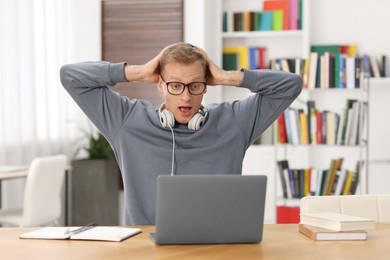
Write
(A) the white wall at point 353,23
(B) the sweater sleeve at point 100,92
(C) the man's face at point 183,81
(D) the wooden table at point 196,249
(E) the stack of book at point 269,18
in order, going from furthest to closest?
(E) the stack of book at point 269,18
(A) the white wall at point 353,23
(B) the sweater sleeve at point 100,92
(C) the man's face at point 183,81
(D) the wooden table at point 196,249

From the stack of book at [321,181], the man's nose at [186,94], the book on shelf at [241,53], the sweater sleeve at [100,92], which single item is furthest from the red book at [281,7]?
the man's nose at [186,94]

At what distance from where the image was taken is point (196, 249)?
1.93 metres

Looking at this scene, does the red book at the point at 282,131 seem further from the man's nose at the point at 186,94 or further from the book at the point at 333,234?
the book at the point at 333,234

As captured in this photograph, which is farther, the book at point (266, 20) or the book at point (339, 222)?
the book at point (266, 20)

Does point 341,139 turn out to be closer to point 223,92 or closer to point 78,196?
point 223,92

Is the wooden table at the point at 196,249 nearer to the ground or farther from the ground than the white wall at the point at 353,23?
nearer to the ground

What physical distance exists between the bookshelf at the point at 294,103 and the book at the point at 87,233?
422cm

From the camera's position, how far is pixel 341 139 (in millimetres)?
5312

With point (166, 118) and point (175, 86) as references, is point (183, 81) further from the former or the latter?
point (166, 118)

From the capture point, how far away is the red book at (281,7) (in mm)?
6457

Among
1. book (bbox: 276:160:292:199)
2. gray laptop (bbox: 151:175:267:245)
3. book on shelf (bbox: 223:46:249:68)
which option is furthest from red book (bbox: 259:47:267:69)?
gray laptop (bbox: 151:175:267:245)

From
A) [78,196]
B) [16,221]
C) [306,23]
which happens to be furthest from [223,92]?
[16,221]

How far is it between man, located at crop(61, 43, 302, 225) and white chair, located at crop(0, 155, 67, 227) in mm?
2122

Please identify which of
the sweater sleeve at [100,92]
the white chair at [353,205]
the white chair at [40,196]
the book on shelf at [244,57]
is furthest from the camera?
the book on shelf at [244,57]
